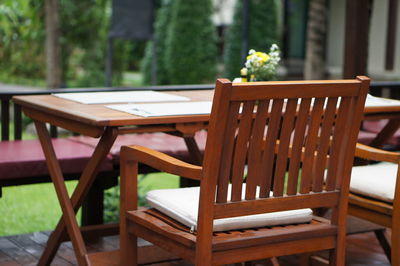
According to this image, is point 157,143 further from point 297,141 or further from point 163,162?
point 297,141

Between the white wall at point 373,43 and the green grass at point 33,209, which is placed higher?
the white wall at point 373,43

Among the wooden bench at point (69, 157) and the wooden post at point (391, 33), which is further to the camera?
the wooden post at point (391, 33)

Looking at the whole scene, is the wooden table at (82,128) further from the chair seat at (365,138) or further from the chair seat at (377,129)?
the chair seat at (377,129)

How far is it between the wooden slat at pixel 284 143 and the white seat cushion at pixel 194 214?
12 centimetres

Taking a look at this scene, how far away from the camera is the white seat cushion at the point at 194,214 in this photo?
106 inches

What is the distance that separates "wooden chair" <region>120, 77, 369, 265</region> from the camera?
2.55m

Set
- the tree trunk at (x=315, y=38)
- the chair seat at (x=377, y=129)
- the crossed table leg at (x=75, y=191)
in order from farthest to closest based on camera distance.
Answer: the tree trunk at (x=315, y=38) < the chair seat at (x=377, y=129) < the crossed table leg at (x=75, y=191)

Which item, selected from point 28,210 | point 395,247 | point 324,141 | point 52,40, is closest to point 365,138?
point 395,247

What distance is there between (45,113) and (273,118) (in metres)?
1.28

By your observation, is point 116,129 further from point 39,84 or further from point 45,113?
point 39,84

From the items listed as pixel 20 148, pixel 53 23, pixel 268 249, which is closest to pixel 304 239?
pixel 268 249

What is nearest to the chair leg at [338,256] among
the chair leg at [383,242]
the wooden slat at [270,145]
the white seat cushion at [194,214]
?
the white seat cushion at [194,214]

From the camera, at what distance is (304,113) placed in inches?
106

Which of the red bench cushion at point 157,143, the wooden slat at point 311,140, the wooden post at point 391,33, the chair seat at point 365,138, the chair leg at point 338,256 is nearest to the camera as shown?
the wooden slat at point 311,140
